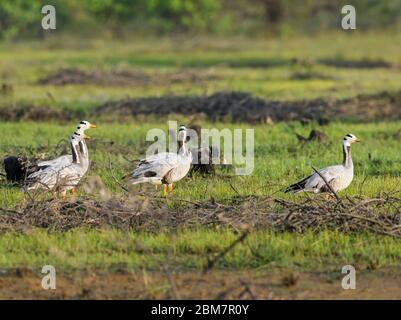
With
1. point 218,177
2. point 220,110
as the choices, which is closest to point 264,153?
point 218,177

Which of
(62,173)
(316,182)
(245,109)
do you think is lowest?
(316,182)

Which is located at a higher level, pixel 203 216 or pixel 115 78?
pixel 115 78

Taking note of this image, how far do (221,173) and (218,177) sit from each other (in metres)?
0.35

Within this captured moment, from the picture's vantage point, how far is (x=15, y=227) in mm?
8539

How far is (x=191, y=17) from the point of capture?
42.7m

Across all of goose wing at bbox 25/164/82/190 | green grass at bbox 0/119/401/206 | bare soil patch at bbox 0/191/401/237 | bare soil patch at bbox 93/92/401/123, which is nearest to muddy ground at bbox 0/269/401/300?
bare soil patch at bbox 0/191/401/237

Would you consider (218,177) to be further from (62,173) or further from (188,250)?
(188,250)

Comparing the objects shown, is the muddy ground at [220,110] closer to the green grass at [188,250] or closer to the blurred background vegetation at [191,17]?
the green grass at [188,250]

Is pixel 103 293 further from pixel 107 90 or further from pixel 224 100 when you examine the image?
pixel 107 90

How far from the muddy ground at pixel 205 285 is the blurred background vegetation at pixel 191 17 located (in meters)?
32.8

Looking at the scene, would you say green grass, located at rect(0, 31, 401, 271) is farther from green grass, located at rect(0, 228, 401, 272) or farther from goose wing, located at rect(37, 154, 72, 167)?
goose wing, located at rect(37, 154, 72, 167)

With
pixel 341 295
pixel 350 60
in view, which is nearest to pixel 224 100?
pixel 341 295

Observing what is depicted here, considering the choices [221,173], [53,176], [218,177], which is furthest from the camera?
[221,173]

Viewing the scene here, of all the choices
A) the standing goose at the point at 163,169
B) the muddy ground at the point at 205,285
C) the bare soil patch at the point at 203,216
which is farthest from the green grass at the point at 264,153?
the muddy ground at the point at 205,285
